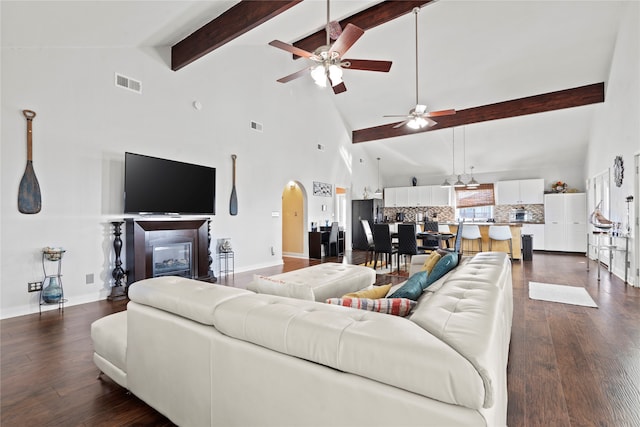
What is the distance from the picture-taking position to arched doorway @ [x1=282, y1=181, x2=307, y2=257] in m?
8.29

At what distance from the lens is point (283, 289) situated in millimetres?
1811

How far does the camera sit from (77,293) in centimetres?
402

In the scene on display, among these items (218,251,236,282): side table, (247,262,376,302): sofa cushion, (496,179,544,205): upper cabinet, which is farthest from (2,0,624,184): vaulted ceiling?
(218,251,236,282): side table

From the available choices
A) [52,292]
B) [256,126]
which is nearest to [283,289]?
[52,292]

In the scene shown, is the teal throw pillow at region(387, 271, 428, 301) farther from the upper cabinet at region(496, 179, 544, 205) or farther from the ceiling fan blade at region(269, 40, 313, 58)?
the upper cabinet at region(496, 179, 544, 205)

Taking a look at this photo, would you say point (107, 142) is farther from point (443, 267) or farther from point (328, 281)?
point (443, 267)

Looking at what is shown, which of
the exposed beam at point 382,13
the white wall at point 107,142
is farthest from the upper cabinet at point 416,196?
the exposed beam at point 382,13

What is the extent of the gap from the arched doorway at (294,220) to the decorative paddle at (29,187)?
16.8 ft

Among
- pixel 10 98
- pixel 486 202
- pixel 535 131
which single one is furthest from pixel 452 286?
pixel 486 202

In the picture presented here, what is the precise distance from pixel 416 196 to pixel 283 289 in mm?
10165

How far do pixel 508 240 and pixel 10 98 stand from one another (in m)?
9.00

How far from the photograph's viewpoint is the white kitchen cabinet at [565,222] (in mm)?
8672

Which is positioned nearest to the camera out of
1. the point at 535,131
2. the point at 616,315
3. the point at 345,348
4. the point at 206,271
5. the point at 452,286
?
the point at 345,348

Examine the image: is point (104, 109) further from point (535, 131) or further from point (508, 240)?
point (535, 131)
